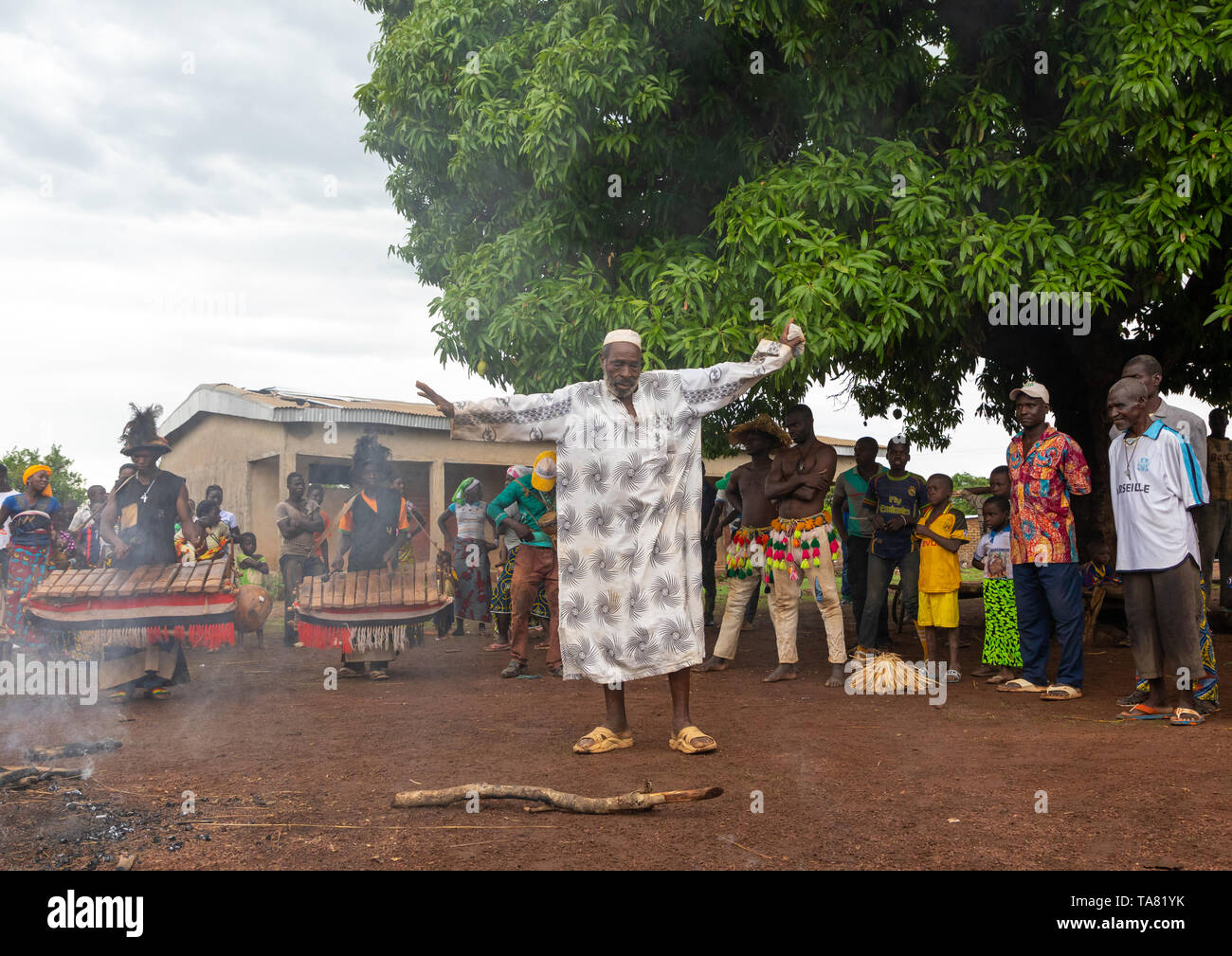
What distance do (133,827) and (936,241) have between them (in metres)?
6.41

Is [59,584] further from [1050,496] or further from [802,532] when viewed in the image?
[1050,496]

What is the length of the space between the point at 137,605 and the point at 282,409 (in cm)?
1078

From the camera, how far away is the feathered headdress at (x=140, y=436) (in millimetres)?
7438

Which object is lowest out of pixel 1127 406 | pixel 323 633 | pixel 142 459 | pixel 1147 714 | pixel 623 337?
pixel 1147 714

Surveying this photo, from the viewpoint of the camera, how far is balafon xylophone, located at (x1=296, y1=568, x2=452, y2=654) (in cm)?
813

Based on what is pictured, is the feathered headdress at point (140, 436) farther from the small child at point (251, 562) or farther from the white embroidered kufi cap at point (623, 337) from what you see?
the white embroidered kufi cap at point (623, 337)

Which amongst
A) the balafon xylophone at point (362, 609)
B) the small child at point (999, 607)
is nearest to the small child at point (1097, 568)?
the small child at point (999, 607)

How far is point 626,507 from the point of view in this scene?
5.14m

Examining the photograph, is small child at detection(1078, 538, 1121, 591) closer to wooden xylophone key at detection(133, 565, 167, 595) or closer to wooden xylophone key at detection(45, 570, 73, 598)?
wooden xylophone key at detection(133, 565, 167, 595)

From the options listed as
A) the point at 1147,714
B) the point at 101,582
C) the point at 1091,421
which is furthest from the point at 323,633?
the point at 1091,421

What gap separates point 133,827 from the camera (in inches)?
153

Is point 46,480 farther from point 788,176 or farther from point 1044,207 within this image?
point 1044,207

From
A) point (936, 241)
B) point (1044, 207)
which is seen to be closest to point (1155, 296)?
point (1044, 207)

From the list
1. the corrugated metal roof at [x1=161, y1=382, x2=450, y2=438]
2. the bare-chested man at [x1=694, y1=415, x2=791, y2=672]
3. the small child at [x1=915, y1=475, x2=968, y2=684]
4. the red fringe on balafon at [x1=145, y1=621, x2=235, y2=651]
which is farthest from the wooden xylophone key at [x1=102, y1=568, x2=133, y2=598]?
the corrugated metal roof at [x1=161, y1=382, x2=450, y2=438]
